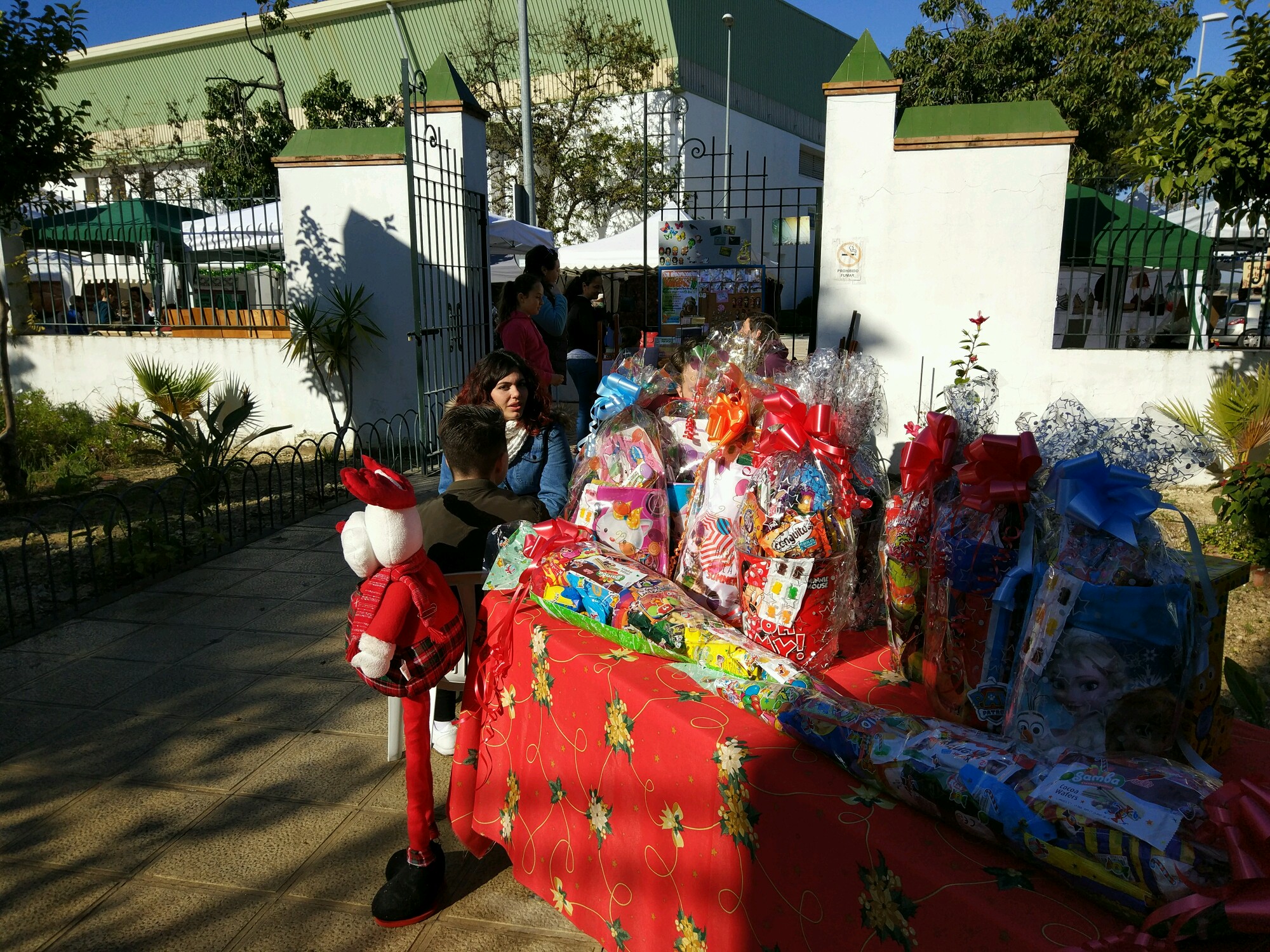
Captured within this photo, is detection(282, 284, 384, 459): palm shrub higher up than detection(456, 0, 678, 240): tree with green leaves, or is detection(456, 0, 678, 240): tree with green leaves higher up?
detection(456, 0, 678, 240): tree with green leaves

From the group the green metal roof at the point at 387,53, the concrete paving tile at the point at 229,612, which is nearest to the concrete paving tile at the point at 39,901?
the concrete paving tile at the point at 229,612

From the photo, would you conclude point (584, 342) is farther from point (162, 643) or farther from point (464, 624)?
point (464, 624)

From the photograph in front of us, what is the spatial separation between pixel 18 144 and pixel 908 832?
25.4 feet

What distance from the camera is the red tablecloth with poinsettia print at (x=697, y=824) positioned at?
1.16m

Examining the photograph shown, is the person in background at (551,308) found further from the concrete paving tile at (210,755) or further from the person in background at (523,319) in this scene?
the concrete paving tile at (210,755)

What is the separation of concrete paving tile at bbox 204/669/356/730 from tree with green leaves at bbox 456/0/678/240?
61.1 ft

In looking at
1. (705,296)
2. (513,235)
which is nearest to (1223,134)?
(705,296)

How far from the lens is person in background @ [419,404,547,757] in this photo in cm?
256

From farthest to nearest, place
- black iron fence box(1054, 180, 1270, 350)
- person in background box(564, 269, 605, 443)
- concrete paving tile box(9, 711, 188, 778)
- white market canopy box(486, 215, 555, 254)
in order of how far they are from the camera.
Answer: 1. white market canopy box(486, 215, 555, 254)
2. person in background box(564, 269, 605, 443)
3. black iron fence box(1054, 180, 1270, 350)
4. concrete paving tile box(9, 711, 188, 778)

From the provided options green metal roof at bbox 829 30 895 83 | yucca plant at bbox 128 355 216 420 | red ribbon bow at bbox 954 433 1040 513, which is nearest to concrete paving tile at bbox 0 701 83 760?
red ribbon bow at bbox 954 433 1040 513

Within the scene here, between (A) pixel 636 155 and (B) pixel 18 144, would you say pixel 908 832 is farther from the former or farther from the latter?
(A) pixel 636 155

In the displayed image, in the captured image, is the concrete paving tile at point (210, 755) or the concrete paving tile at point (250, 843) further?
the concrete paving tile at point (210, 755)

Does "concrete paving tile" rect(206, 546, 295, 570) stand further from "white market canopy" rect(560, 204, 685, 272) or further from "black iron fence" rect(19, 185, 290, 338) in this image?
"white market canopy" rect(560, 204, 685, 272)

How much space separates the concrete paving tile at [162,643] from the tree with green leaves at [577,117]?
18115 millimetres
